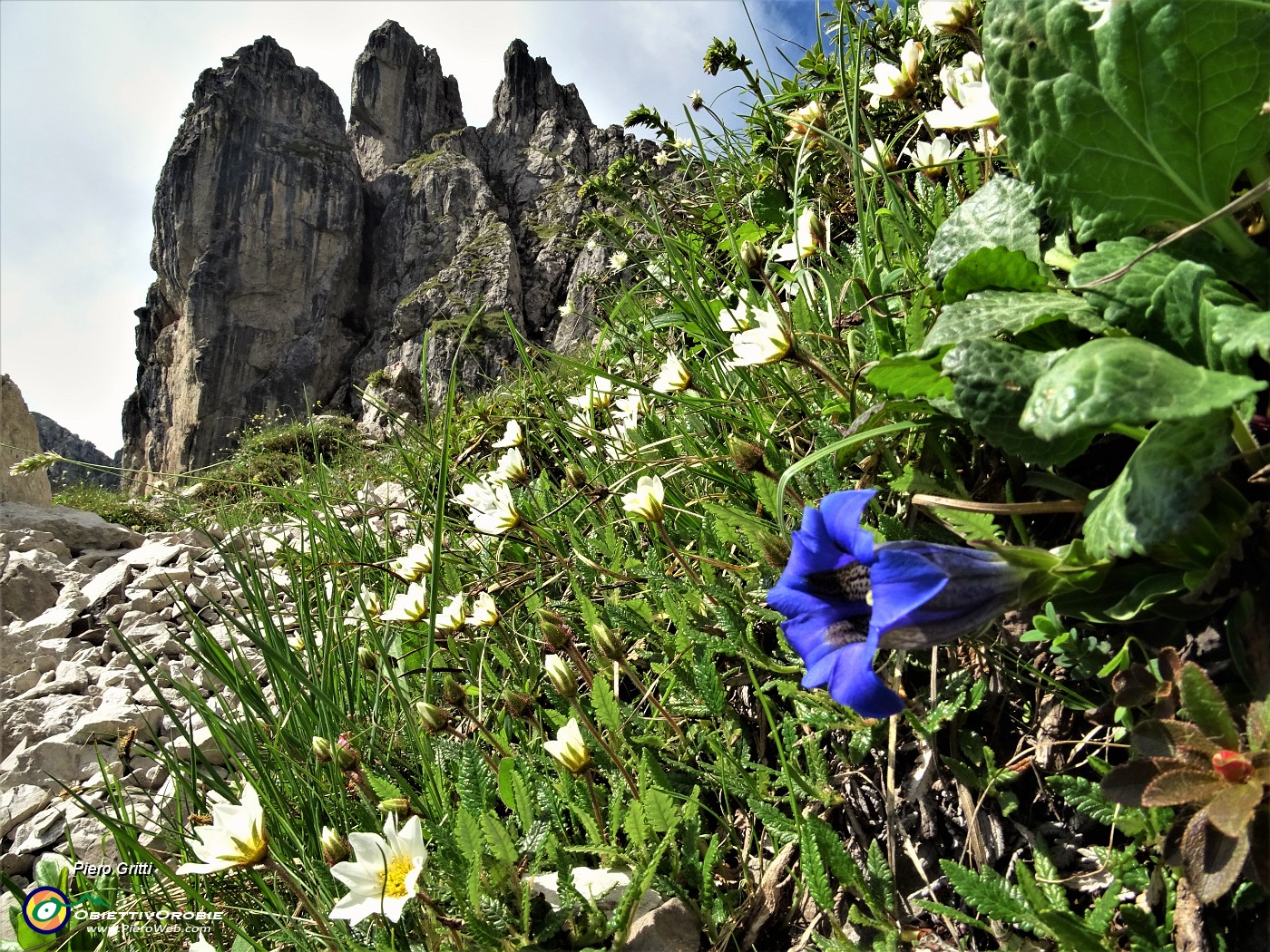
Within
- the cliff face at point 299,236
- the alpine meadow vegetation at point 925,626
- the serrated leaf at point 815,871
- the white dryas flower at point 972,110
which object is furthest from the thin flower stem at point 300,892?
the cliff face at point 299,236

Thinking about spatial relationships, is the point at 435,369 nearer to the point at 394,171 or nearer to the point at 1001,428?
the point at 394,171

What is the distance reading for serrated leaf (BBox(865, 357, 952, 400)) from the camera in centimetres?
89

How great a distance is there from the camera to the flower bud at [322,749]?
4.61 feet

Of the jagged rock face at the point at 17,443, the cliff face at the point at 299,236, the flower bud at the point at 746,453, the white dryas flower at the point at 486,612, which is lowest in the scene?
the white dryas flower at the point at 486,612

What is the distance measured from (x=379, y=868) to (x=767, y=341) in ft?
3.31

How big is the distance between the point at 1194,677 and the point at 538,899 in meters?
0.88

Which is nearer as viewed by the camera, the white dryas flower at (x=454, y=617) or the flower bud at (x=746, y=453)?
the flower bud at (x=746, y=453)

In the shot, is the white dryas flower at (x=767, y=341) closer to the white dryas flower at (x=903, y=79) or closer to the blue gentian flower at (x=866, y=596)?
the blue gentian flower at (x=866, y=596)

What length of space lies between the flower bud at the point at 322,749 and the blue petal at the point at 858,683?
1.04 meters

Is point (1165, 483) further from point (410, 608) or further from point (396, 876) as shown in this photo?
point (410, 608)

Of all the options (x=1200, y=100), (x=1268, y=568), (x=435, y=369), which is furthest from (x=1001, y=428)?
(x=435, y=369)

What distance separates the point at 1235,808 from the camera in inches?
25.0

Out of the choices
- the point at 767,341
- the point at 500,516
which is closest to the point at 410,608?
the point at 500,516

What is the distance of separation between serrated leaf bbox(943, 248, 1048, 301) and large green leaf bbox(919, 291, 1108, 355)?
4 cm
